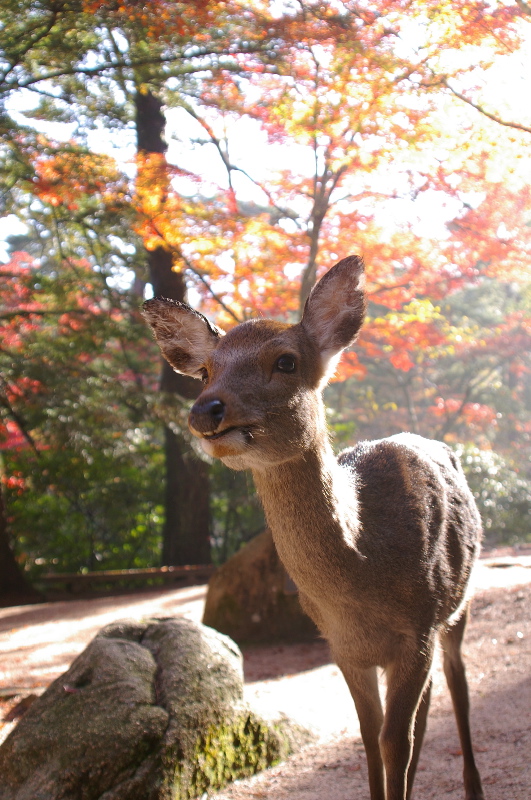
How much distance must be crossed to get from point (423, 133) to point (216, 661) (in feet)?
16.9

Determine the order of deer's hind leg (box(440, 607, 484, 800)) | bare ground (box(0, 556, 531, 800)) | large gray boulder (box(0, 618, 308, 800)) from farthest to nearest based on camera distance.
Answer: bare ground (box(0, 556, 531, 800))
deer's hind leg (box(440, 607, 484, 800))
large gray boulder (box(0, 618, 308, 800))

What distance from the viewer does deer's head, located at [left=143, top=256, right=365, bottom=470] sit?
212 cm

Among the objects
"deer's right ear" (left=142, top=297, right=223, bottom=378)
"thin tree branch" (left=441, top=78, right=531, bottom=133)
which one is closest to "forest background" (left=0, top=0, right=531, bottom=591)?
"thin tree branch" (left=441, top=78, right=531, bottom=133)

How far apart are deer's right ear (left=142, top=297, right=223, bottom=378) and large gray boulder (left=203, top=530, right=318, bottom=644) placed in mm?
3977

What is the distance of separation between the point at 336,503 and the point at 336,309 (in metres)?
0.73

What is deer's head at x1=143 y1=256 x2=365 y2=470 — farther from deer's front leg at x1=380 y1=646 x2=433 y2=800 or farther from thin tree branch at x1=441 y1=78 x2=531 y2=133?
thin tree branch at x1=441 y1=78 x2=531 y2=133

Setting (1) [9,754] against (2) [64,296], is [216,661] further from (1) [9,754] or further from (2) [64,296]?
(2) [64,296]

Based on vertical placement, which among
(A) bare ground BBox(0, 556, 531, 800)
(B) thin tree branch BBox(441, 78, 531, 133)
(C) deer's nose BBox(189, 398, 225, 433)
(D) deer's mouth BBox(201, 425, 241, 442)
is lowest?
(A) bare ground BBox(0, 556, 531, 800)

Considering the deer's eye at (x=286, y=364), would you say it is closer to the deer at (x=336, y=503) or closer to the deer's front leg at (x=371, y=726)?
the deer at (x=336, y=503)

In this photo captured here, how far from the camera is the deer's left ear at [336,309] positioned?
253cm

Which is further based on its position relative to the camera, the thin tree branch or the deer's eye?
the thin tree branch

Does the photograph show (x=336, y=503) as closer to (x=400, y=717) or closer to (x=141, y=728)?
(x=400, y=717)

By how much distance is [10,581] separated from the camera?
824 centimetres

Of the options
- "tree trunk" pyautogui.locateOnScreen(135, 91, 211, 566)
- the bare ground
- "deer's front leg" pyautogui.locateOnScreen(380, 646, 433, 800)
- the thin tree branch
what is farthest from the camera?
"tree trunk" pyautogui.locateOnScreen(135, 91, 211, 566)
